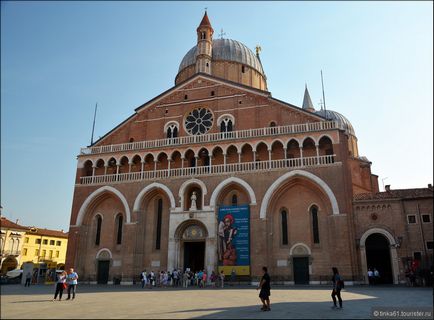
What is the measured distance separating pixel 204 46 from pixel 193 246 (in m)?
19.2

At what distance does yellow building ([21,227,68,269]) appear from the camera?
47.5m

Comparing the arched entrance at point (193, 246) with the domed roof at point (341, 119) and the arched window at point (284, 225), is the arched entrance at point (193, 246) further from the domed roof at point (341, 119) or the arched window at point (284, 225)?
the domed roof at point (341, 119)

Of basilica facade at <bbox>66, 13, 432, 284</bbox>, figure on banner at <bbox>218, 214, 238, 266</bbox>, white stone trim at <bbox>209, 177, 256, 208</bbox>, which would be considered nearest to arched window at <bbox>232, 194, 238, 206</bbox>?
basilica facade at <bbox>66, 13, 432, 284</bbox>

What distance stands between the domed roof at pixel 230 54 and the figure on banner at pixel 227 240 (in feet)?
65.3

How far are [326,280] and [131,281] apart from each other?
13.2 metres

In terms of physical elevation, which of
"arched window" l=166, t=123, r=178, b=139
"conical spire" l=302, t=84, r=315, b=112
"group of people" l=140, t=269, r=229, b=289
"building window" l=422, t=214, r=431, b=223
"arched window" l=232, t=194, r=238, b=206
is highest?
"conical spire" l=302, t=84, r=315, b=112

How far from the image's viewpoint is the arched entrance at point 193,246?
25.4 metres

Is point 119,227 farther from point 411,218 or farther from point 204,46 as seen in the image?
point 411,218

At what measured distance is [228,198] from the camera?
26.0 metres

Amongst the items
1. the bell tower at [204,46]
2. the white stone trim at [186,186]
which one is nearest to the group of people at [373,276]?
the white stone trim at [186,186]

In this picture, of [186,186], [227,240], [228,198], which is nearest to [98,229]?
[186,186]

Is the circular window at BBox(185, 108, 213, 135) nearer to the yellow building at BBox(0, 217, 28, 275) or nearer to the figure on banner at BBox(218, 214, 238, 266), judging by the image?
the figure on banner at BBox(218, 214, 238, 266)

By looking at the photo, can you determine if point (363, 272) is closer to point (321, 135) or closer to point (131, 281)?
point (321, 135)

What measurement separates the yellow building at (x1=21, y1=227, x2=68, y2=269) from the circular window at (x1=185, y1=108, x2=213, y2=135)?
91.5 ft
